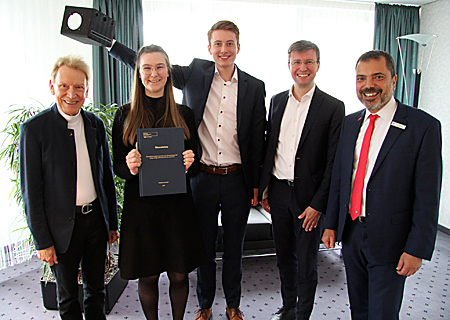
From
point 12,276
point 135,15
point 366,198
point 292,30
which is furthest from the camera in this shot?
point 292,30

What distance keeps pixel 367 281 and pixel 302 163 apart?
0.74 m

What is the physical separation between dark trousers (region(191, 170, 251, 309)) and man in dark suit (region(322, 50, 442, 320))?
0.69 meters

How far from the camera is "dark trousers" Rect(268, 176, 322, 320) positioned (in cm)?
214

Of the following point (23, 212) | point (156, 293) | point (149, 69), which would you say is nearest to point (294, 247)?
point (156, 293)

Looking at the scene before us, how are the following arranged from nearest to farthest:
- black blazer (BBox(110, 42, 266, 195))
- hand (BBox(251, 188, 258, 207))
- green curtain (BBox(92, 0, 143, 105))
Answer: black blazer (BBox(110, 42, 266, 195)), hand (BBox(251, 188, 258, 207)), green curtain (BBox(92, 0, 143, 105))

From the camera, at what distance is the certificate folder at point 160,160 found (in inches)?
67.9

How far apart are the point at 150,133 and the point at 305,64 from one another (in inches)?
41.3

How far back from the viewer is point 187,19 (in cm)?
433

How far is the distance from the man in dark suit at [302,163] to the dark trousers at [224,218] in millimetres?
198

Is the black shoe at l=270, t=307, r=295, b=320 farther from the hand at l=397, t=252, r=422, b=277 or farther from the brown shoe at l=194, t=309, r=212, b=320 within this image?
the hand at l=397, t=252, r=422, b=277

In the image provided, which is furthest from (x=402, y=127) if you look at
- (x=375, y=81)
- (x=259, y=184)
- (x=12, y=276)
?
(x=12, y=276)

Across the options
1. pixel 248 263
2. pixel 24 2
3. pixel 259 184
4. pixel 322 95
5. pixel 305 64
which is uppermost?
pixel 24 2

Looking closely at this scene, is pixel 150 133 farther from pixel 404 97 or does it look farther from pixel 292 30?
pixel 404 97

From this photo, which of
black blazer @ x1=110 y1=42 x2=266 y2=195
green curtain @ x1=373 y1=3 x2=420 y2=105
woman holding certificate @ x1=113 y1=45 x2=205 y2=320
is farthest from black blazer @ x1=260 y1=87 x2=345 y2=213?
green curtain @ x1=373 y1=3 x2=420 y2=105
